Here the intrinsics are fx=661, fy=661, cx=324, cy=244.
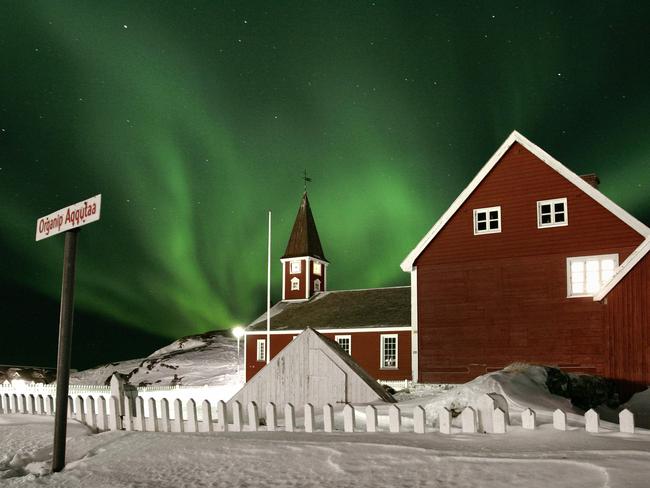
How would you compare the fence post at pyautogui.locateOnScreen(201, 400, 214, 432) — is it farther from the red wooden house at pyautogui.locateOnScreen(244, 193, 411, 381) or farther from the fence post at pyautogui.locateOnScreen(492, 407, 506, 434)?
the red wooden house at pyautogui.locateOnScreen(244, 193, 411, 381)

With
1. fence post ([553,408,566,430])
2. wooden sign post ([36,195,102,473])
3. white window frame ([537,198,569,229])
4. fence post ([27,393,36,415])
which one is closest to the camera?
fence post ([553,408,566,430])

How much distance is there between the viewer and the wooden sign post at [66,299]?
7707mm

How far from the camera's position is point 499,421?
6.96m

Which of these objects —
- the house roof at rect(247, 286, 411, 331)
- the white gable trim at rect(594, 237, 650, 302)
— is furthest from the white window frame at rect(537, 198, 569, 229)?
the house roof at rect(247, 286, 411, 331)

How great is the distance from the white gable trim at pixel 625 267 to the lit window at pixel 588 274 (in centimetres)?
102

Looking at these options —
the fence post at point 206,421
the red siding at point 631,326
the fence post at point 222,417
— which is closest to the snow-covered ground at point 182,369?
the red siding at point 631,326

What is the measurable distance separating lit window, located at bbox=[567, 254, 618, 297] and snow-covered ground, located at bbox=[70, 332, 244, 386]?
98.6 feet

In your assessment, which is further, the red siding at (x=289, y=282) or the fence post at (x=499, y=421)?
the red siding at (x=289, y=282)

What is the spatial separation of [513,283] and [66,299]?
17505 millimetres

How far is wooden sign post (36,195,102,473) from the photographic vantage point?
25.3 feet

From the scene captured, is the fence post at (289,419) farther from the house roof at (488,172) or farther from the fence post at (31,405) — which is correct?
the house roof at (488,172)

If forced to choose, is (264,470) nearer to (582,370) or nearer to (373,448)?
(373,448)

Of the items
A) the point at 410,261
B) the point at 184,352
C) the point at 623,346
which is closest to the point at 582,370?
the point at 623,346

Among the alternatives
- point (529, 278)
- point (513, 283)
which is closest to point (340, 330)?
point (513, 283)
